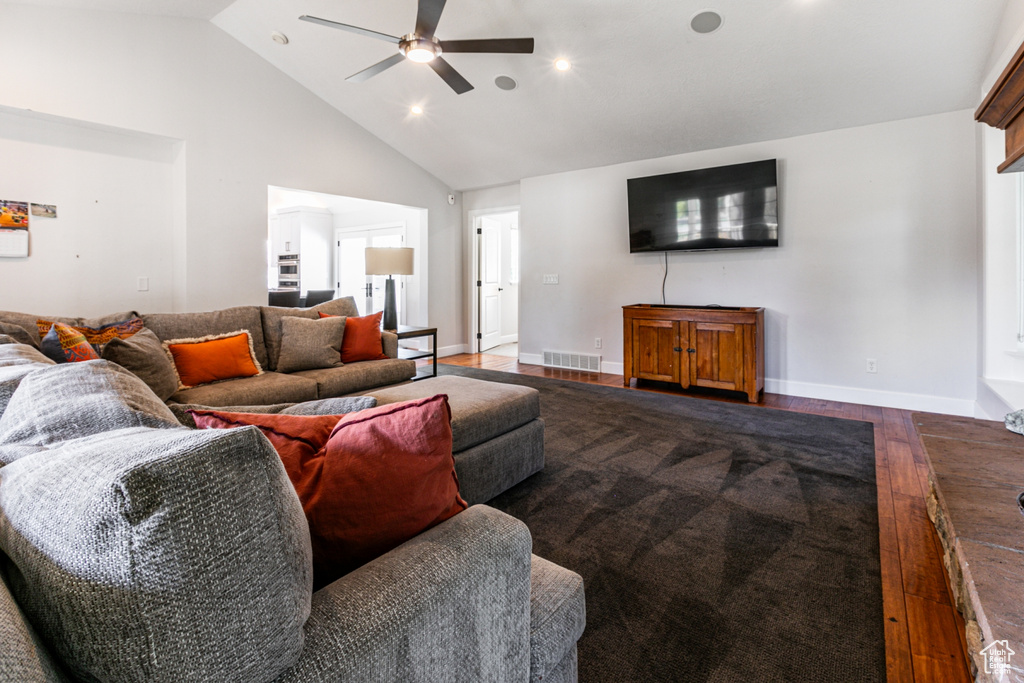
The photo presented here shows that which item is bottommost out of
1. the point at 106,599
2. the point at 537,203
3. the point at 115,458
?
the point at 106,599

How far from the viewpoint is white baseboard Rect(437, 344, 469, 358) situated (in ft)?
21.9

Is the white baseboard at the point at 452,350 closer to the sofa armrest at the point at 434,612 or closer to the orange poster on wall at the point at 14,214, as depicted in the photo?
the orange poster on wall at the point at 14,214

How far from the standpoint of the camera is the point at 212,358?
2.92m

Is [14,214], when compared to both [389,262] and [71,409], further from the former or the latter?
[71,409]

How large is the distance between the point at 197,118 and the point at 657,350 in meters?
4.57

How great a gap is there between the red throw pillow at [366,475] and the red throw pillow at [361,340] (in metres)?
2.71

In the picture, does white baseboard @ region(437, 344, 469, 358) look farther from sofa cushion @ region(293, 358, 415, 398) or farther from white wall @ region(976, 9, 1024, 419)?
white wall @ region(976, 9, 1024, 419)

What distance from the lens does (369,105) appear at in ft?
16.1

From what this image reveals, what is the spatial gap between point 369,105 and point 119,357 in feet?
11.9

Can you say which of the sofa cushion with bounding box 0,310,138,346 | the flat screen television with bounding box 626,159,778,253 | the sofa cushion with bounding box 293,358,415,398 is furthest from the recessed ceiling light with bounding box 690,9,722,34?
the sofa cushion with bounding box 0,310,138,346

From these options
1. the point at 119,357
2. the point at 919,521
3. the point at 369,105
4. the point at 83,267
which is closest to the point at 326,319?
the point at 119,357

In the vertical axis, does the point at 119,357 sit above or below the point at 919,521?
above

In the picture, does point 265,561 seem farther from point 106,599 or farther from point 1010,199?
point 1010,199

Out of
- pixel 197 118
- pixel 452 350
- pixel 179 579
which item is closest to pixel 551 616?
pixel 179 579
